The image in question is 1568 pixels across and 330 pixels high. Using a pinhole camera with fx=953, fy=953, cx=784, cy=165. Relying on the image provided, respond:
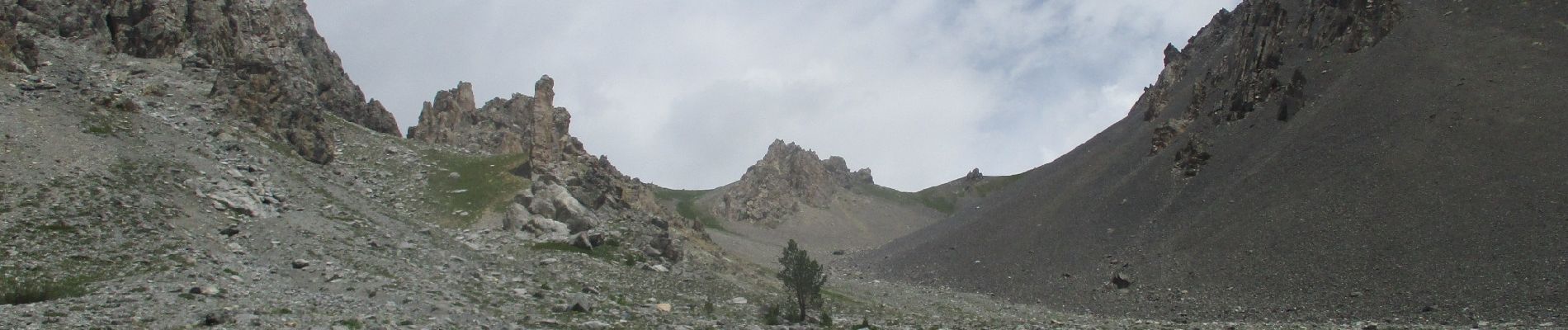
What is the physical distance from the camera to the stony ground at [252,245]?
2705 cm

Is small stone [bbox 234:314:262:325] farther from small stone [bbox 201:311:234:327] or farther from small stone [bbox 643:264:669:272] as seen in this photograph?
small stone [bbox 643:264:669:272]

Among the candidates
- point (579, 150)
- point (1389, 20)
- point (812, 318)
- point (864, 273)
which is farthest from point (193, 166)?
point (1389, 20)

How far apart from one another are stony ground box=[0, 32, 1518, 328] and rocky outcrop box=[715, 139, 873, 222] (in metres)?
119

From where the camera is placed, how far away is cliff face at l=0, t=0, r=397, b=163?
2051 inches

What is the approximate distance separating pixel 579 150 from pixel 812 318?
3862cm

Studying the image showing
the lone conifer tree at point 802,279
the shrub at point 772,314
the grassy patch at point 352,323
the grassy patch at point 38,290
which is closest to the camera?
the grassy patch at point 38,290

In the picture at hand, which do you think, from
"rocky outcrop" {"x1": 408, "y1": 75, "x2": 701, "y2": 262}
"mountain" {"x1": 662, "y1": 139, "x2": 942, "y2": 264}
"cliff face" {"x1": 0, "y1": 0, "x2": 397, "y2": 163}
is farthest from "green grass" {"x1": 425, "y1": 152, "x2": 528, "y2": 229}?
"mountain" {"x1": 662, "y1": 139, "x2": 942, "y2": 264}

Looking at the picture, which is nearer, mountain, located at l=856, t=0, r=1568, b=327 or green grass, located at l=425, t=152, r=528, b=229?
mountain, located at l=856, t=0, r=1568, b=327

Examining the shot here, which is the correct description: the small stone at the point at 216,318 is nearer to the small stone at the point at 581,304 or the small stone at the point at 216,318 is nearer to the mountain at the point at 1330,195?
the small stone at the point at 581,304

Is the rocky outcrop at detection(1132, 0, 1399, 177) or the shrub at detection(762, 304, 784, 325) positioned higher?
the rocky outcrop at detection(1132, 0, 1399, 177)

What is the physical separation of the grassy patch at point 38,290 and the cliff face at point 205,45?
26.3 metres

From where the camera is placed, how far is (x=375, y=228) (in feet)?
140

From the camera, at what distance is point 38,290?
2527 centimetres

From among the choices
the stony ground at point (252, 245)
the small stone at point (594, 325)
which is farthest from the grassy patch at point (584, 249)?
the small stone at point (594, 325)
